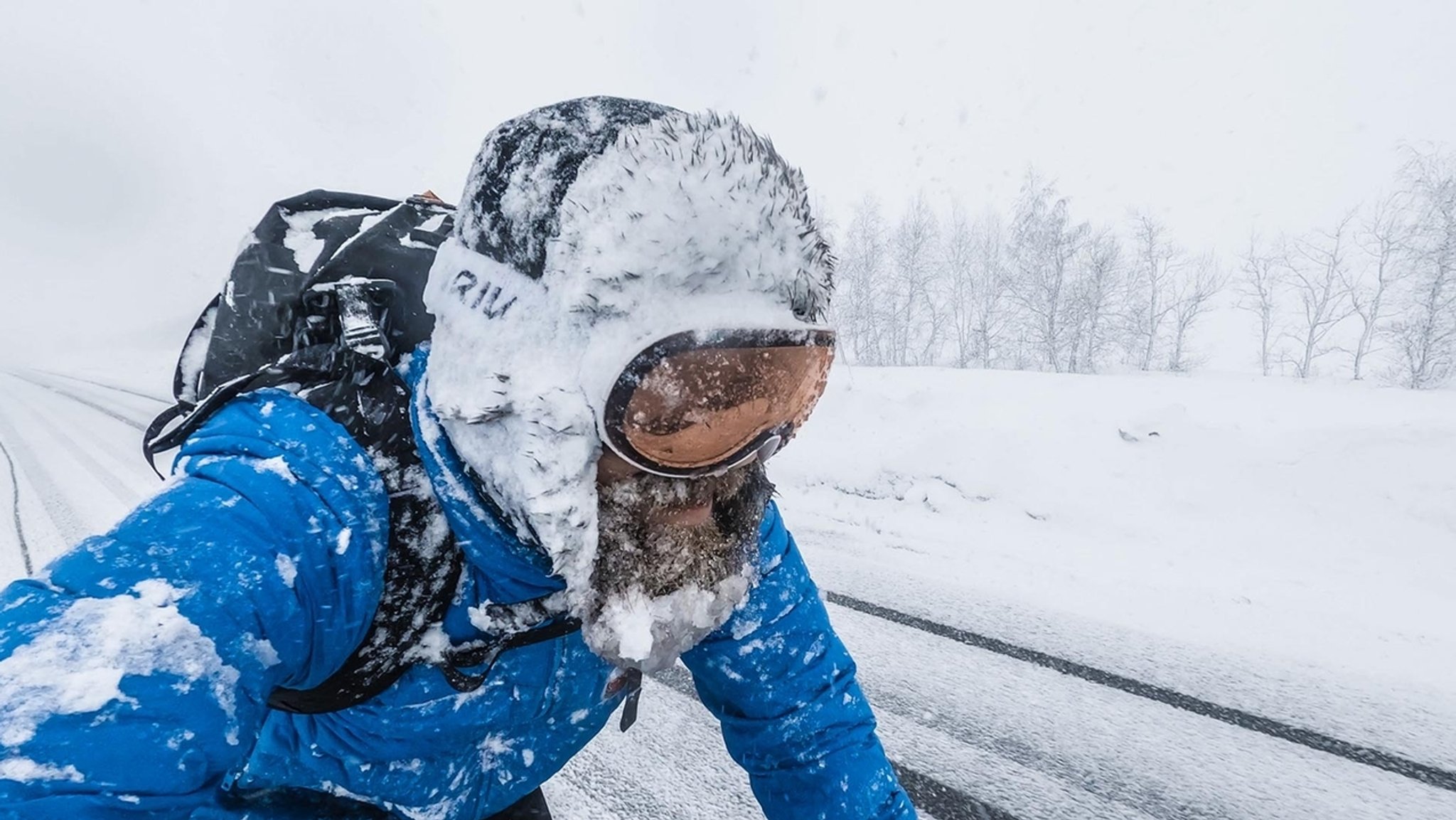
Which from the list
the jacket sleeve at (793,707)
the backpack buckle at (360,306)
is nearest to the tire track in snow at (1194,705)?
the jacket sleeve at (793,707)

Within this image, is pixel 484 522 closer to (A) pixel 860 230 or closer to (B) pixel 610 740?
(B) pixel 610 740

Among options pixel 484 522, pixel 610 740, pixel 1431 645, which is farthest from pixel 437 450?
pixel 1431 645

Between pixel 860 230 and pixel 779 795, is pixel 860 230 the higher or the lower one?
the higher one

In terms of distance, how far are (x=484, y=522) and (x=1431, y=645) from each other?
4.09 m

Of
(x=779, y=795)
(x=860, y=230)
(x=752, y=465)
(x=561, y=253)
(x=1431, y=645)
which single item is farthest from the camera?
(x=860, y=230)

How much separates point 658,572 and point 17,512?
6.60m

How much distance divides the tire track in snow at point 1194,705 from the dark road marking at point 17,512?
12.6 ft

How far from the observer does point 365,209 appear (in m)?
1.22

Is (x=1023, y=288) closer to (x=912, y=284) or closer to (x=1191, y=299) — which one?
(x=912, y=284)

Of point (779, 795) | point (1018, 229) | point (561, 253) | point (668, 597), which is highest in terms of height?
point (1018, 229)

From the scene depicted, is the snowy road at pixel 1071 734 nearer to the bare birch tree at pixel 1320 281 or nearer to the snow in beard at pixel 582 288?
the snow in beard at pixel 582 288

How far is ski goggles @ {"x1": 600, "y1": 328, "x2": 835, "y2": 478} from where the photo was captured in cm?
73

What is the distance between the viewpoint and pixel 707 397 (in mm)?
766

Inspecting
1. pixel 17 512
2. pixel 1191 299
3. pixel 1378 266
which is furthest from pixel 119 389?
pixel 1378 266
